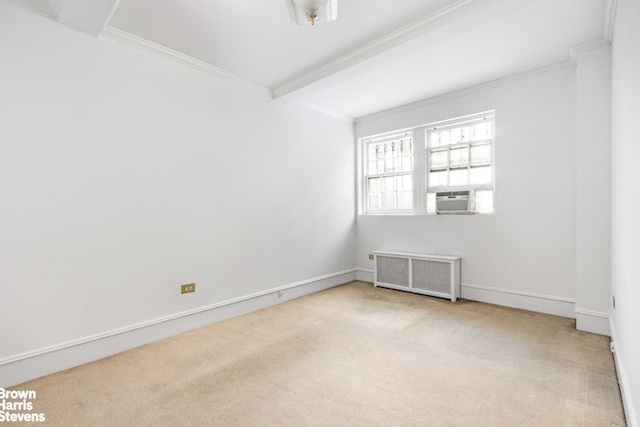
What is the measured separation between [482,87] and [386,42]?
182cm

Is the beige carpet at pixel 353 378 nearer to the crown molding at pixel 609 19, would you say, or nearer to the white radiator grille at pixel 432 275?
the white radiator grille at pixel 432 275

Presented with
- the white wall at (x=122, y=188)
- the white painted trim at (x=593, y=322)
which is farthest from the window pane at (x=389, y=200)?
the white painted trim at (x=593, y=322)

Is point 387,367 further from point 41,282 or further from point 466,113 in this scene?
point 466,113

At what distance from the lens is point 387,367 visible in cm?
236

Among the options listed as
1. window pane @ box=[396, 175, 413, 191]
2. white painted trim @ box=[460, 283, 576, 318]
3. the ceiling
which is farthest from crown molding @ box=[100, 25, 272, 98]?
white painted trim @ box=[460, 283, 576, 318]

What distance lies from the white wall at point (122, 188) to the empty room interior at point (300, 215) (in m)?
0.02

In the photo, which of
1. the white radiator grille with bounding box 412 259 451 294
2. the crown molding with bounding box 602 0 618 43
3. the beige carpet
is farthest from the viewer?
the white radiator grille with bounding box 412 259 451 294

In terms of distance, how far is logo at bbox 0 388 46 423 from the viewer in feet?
5.97

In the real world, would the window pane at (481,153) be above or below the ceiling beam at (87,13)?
below

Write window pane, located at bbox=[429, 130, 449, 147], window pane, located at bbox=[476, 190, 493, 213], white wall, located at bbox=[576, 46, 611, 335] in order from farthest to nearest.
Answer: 1. window pane, located at bbox=[429, 130, 449, 147]
2. window pane, located at bbox=[476, 190, 493, 213]
3. white wall, located at bbox=[576, 46, 611, 335]

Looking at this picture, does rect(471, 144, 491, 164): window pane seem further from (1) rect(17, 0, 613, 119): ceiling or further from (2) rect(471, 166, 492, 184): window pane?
(1) rect(17, 0, 613, 119): ceiling

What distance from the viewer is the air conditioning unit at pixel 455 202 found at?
13.3 ft

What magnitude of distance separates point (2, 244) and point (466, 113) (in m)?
4.83

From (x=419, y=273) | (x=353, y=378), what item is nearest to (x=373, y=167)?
(x=419, y=273)
